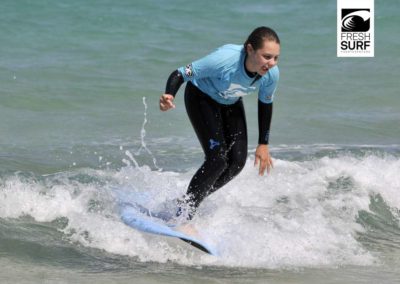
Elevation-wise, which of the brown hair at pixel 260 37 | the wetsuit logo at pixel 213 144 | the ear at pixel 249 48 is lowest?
the wetsuit logo at pixel 213 144

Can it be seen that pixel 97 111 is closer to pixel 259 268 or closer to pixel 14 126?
pixel 14 126

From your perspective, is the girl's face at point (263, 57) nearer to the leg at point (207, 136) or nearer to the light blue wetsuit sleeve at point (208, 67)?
the light blue wetsuit sleeve at point (208, 67)

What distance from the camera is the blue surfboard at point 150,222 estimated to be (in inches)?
226

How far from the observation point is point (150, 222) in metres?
5.95

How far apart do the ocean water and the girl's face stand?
4.35 ft

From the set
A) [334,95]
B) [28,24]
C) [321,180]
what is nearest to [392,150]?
[321,180]

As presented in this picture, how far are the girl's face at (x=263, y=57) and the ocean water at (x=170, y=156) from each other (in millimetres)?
1327

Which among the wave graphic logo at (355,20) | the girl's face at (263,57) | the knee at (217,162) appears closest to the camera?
the girl's face at (263,57)

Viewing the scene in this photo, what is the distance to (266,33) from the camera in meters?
5.46

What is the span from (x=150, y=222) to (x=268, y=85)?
1.29m

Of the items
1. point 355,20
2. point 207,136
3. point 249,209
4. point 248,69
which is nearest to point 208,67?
point 248,69

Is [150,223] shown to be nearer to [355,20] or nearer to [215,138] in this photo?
[215,138]

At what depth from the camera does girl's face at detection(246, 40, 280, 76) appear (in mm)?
5426

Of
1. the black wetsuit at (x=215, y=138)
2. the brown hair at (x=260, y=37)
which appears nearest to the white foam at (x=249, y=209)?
the black wetsuit at (x=215, y=138)
